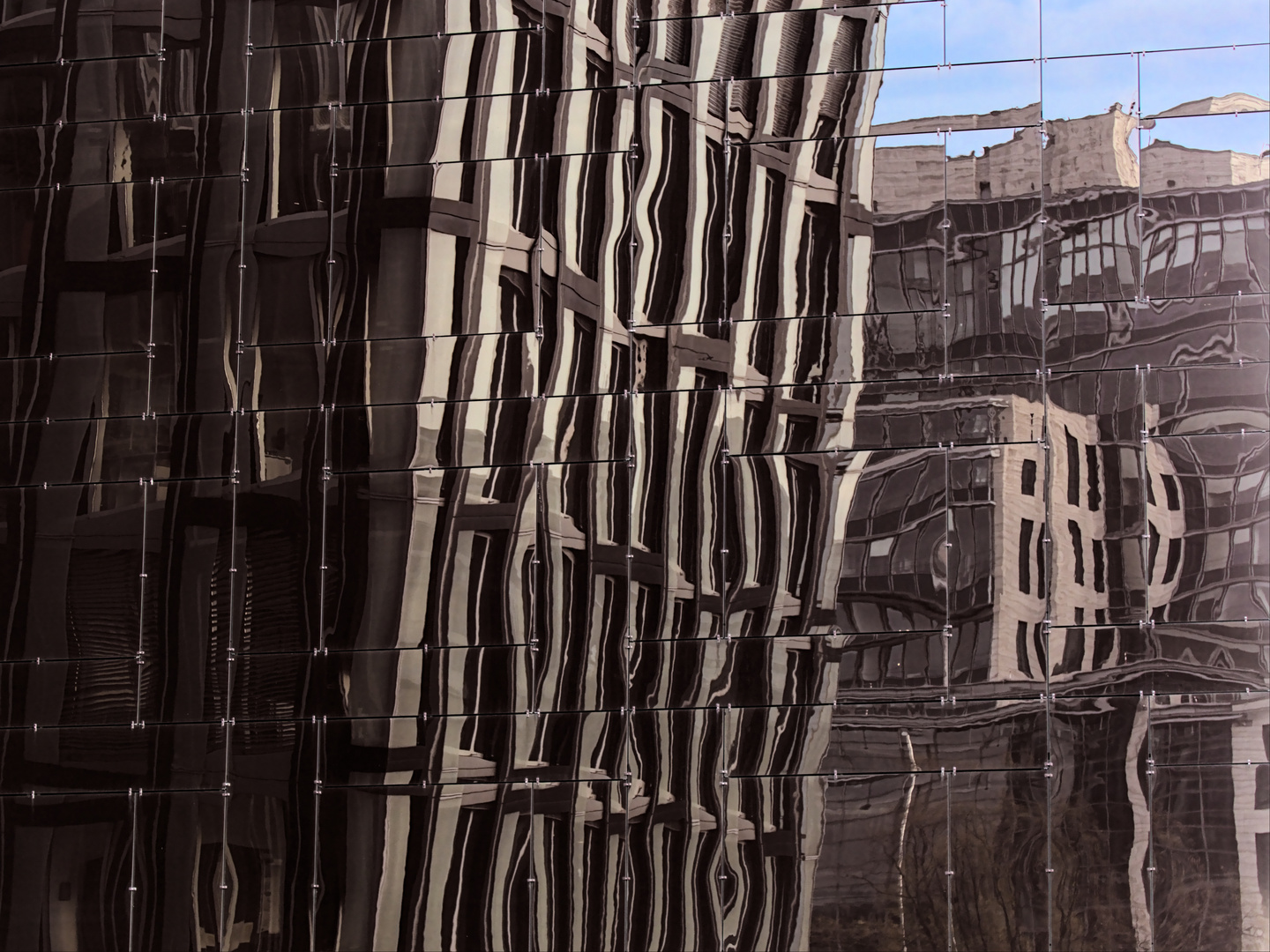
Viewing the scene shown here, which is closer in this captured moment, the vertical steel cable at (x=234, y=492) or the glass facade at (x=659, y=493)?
the glass facade at (x=659, y=493)

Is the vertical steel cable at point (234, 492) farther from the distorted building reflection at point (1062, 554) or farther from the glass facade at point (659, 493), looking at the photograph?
the distorted building reflection at point (1062, 554)

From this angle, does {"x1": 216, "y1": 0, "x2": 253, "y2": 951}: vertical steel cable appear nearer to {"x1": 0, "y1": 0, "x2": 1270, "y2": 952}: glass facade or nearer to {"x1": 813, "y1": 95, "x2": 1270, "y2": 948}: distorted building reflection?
{"x1": 0, "y1": 0, "x2": 1270, "y2": 952}: glass facade

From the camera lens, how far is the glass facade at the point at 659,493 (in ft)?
11.7

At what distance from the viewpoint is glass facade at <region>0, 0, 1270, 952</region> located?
3557 mm

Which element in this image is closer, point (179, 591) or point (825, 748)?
point (825, 748)

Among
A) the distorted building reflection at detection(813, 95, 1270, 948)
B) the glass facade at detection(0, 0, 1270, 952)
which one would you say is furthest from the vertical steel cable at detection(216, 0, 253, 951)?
the distorted building reflection at detection(813, 95, 1270, 948)

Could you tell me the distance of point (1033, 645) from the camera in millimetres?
3584

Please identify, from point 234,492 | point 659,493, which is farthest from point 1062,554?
point 234,492

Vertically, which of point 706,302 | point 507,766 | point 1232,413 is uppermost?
point 706,302

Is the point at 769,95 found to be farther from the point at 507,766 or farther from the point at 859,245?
the point at 507,766

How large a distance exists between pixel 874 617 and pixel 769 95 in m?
1.68

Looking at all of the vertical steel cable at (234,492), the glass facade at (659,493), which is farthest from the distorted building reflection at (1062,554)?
the vertical steel cable at (234,492)

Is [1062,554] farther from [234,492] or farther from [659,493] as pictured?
[234,492]

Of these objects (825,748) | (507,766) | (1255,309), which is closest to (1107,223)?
(1255,309)
